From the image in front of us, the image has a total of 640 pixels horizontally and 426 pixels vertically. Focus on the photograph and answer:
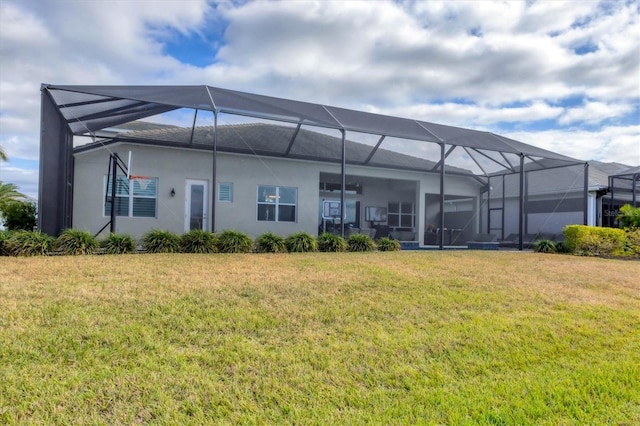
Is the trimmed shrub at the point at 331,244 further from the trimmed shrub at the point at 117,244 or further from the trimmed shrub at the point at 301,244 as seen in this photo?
the trimmed shrub at the point at 117,244

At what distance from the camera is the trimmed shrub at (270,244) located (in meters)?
9.95

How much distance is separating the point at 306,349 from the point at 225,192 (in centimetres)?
1141

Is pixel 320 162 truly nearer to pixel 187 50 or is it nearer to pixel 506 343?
pixel 187 50

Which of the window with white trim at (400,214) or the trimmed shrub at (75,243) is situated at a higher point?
the window with white trim at (400,214)

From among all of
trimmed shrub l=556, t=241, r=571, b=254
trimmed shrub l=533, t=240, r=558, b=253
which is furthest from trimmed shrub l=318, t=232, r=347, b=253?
trimmed shrub l=556, t=241, r=571, b=254

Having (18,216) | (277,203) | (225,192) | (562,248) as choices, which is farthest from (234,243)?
(562,248)

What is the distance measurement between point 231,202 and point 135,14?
6.39 metres

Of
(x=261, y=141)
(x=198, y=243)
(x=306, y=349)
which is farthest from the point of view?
(x=261, y=141)

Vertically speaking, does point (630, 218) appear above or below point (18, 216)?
above

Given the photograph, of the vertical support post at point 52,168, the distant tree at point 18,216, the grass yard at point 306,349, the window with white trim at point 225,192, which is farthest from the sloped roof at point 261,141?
the grass yard at point 306,349

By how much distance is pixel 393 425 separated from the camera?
2.55 m

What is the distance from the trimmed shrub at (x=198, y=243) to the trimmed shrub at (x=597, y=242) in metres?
11.3

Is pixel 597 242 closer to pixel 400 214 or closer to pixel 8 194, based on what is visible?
pixel 400 214

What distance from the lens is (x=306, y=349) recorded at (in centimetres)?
364
